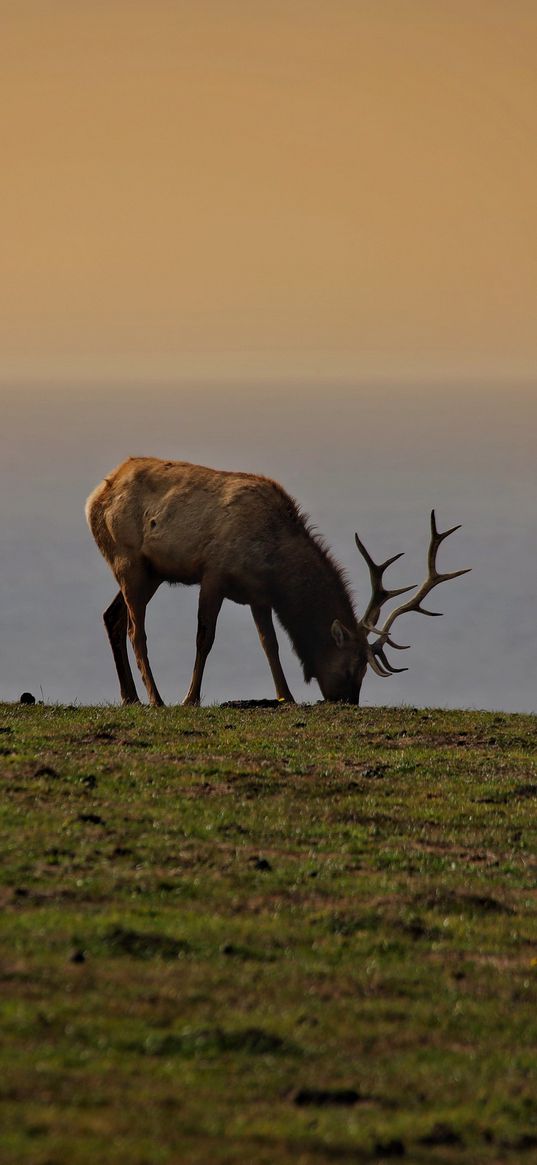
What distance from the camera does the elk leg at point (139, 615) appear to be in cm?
Answer: 2823

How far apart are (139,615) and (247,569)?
2421 mm

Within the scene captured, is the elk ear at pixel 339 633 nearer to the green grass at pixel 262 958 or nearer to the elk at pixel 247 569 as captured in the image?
the elk at pixel 247 569

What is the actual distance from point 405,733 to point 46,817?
8387mm

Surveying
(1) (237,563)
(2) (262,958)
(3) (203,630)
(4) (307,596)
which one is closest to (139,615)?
(3) (203,630)

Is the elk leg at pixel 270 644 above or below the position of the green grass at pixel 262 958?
above

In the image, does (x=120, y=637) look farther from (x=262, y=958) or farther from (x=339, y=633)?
(x=262, y=958)

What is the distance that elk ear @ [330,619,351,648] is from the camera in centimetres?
2750

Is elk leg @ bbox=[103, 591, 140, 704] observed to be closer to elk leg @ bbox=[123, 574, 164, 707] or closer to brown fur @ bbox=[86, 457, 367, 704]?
brown fur @ bbox=[86, 457, 367, 704]

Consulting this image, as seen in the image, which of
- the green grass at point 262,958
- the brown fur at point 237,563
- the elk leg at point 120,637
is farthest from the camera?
the elk leg at point 120,637

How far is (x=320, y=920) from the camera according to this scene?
11.8 metres

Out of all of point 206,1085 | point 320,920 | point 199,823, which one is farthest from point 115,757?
point 206,1085

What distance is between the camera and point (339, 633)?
27578 millimetres

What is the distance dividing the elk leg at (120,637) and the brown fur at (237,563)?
0.82ft

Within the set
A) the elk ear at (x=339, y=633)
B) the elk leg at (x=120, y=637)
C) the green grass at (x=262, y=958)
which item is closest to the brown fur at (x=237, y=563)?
the elk ear at (x=339, y=633)
